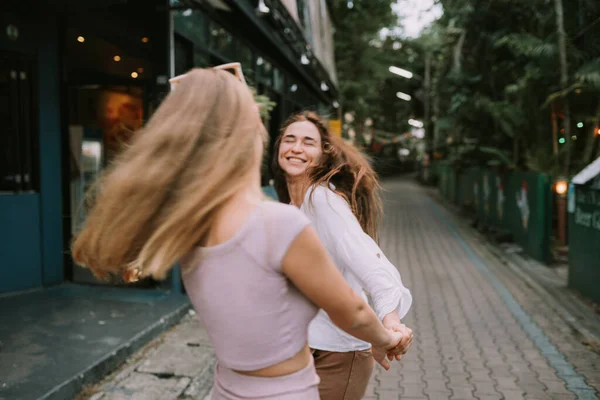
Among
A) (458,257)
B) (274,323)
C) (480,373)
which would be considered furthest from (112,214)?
(458,257)

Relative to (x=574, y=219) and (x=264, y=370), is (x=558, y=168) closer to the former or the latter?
(x=574, y=219)

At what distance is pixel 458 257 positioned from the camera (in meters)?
12.0

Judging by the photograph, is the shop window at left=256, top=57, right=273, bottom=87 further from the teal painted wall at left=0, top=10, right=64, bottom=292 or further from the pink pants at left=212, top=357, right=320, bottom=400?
the pink pants at left=212, top=357, right=320, bottom=400

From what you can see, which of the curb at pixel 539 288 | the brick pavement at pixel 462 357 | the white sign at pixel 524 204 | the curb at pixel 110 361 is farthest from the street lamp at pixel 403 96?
the curb at pixel 110 361

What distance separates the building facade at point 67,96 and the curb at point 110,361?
1150mm

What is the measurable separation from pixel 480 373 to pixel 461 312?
7.65ft

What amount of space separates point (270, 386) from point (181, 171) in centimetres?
60

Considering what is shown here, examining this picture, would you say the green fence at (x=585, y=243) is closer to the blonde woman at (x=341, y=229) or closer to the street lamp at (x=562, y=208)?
the street lamp at (x=562, y=208)

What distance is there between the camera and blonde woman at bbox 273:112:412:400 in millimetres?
2188

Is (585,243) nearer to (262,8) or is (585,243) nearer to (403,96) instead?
(262,8)

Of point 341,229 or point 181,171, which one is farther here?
point 341,229

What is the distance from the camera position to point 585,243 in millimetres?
7973

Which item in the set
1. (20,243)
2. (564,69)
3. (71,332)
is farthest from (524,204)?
(71,332)

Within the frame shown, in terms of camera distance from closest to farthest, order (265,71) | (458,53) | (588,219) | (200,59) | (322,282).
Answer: (322,282), (588,219), (200,59), (265,71), (458,53)
